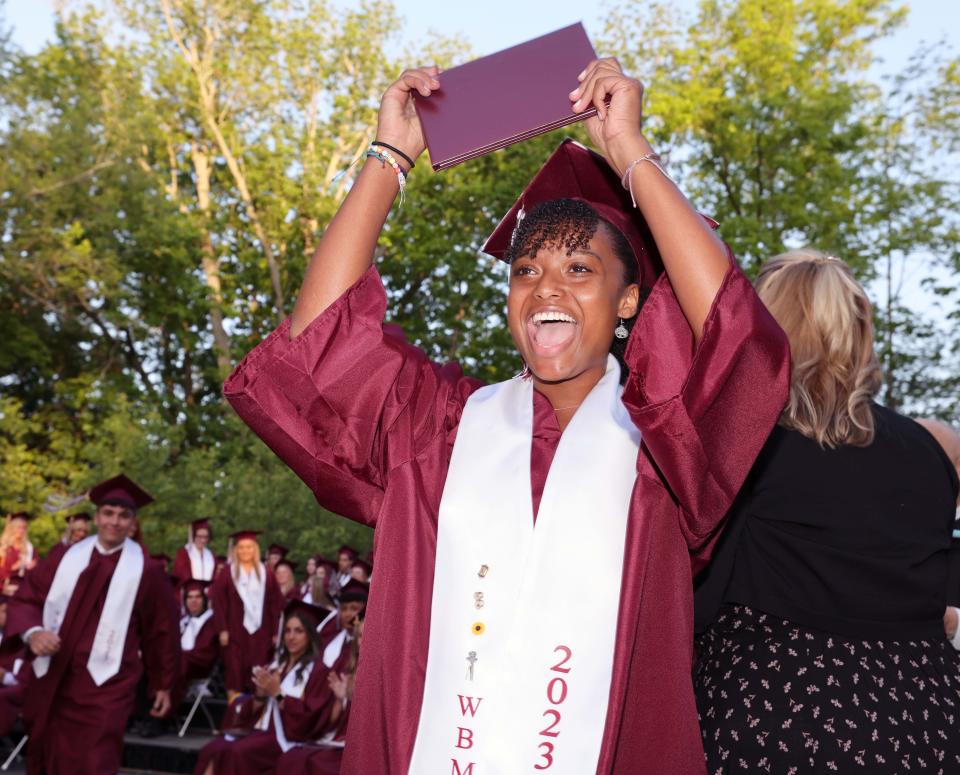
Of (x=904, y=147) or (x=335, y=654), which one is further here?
(x=904, y=147)

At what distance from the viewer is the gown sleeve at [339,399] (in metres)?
2.60

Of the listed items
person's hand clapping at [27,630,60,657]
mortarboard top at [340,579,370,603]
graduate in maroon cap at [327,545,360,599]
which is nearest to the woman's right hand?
person's hand clapping at [27,630,60,657]

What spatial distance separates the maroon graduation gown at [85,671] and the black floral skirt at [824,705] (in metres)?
8.14

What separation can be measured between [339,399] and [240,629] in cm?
1288

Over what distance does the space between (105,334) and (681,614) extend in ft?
94.7

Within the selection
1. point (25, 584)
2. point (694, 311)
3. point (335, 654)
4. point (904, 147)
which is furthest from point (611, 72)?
point (904, 147)

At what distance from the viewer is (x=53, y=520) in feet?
77.9

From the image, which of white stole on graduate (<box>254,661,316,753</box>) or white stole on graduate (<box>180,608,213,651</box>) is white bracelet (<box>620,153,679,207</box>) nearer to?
white stole on graduate (<box>254,661,316,753</box>)

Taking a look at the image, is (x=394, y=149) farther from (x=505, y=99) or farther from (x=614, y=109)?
(x=614, y=109)

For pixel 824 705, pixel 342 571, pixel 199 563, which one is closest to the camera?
pixel 824 705

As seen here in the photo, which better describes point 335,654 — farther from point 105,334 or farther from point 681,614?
point 105,334

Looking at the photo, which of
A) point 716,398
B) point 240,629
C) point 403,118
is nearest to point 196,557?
point 240,629

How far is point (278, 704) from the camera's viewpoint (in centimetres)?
1043

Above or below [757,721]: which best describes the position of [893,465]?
above
